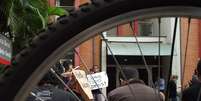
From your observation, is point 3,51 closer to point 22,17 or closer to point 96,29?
point 22,17

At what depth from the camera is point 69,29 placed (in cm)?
148

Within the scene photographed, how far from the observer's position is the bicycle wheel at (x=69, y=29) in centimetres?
147

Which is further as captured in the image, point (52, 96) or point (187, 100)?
point (52, 96)

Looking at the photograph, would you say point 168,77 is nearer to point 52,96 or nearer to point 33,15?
point 52,96

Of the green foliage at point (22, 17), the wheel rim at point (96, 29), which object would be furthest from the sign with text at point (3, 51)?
the wheel rim at point (96, 29)

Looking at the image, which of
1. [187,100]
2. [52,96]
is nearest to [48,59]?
[187,100]

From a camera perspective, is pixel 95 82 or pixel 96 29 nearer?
pixel 96 29

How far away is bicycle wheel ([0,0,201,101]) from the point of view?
1.47 meters

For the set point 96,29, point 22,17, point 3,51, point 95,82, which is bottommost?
point 22,17

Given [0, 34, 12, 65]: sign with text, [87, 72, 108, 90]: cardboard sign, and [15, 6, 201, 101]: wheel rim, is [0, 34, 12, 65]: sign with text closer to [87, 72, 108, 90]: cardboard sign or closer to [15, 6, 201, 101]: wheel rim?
[87, 72, 108, 90]: cardboard sign

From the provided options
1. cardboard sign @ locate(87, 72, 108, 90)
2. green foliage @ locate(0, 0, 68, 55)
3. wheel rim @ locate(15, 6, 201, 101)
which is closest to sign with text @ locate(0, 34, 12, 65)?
cardboard sign @ locate(87, 72, 108, 90)

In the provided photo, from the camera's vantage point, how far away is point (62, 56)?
1.51 m

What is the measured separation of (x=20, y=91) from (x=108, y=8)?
31 cm

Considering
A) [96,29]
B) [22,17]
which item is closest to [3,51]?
[22,17]
